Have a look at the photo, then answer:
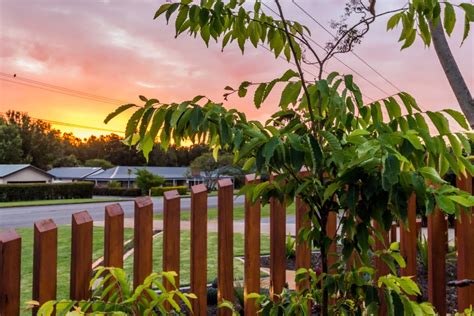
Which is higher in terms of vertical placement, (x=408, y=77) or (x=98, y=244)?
(x=408, y=77)

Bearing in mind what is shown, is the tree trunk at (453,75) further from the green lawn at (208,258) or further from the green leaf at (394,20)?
the green lawn at (208,258)

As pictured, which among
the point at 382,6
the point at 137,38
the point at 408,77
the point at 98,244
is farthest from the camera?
the point at 98,244

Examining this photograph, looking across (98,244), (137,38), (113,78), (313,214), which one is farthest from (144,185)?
(313,214)

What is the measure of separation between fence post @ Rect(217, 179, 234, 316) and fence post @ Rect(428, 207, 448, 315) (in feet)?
3.03

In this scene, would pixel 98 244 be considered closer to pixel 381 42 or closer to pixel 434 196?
pixel 381 42

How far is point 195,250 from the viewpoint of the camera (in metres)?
1.36

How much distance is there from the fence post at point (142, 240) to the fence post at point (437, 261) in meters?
1.23

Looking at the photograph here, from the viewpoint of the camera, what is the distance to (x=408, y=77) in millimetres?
3170

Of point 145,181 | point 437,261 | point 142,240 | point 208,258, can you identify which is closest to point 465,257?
point 437,261

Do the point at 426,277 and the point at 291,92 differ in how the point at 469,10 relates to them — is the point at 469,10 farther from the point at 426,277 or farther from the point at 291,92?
the point at 426,277

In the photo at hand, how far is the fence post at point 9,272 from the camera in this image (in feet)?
3.28

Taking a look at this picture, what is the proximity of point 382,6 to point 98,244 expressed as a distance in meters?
5.15

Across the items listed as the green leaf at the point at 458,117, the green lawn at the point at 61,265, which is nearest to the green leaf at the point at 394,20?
the green leaf at the point at 458,117

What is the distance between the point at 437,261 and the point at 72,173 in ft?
123
